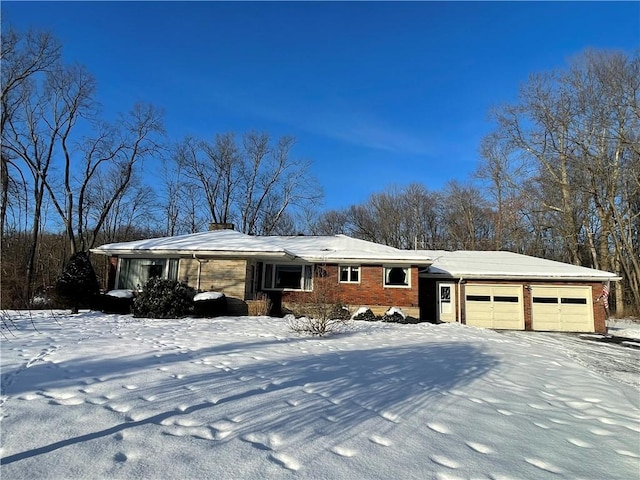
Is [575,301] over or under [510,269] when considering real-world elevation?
under

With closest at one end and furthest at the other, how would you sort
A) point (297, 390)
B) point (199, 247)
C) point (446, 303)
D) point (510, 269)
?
1. point (297, 390)
2. point (199, 247)
3. point (510, 269)
4. point (446, 303)

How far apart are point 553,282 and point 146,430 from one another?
701 inches

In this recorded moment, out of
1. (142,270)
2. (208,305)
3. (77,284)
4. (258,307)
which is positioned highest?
(142,270)

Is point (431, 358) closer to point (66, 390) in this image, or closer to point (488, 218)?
point (66, 390)

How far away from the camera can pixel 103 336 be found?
26.1 feet

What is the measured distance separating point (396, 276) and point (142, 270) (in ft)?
38.2

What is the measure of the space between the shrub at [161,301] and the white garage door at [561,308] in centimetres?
1487

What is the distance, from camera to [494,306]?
16719 mm

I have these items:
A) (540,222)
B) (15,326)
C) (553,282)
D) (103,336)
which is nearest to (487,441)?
(103,336)

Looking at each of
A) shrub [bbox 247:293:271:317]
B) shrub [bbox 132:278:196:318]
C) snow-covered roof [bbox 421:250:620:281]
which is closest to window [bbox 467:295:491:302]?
snow-covered roof [bbox 421:250:620:281]

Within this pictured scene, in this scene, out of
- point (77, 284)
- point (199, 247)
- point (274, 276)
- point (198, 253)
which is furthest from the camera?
point (274, 276)

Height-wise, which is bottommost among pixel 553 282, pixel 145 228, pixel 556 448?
pixel 556 448

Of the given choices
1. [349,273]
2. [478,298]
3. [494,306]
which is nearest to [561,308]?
[494,306]

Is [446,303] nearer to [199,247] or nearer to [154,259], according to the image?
[199,247]
